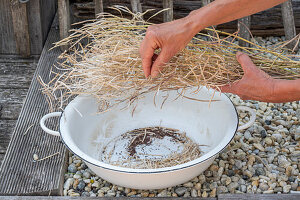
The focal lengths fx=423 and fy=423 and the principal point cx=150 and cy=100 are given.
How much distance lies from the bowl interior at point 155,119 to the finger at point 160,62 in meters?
0.21

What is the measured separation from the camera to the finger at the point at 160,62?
4.86ft

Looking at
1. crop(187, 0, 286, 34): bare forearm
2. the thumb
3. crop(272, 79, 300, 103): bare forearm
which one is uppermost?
crop(187, 0, 286, 34): bare forearm

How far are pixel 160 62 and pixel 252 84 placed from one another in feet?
1.15

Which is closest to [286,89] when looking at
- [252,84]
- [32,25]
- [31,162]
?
[252,84]

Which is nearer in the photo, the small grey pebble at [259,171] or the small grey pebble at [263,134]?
the small grey pebble at [259,171]

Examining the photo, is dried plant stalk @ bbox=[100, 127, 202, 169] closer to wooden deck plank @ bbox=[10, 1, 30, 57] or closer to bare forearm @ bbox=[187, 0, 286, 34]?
bare forearm @ bbox=[187, 0, 286, 34]

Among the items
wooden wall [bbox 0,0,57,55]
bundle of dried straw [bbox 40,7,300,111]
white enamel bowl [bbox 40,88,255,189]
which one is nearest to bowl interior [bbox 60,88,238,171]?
white enamel bowl [bbox 40,88,255,189]

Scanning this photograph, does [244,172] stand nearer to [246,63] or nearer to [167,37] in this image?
[246,63]

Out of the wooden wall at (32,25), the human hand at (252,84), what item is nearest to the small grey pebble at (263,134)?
the human hand at (252,84)

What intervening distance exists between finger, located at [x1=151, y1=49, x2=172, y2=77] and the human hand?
0.28 metres

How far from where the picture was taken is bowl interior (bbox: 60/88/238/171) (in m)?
1.79

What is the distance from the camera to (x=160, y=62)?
1511mm

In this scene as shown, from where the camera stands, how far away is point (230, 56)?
5.83 feet

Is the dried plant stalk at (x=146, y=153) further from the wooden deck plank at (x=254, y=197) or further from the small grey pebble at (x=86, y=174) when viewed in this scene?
A: the wooden deck plank at (x=254, y=197)
